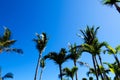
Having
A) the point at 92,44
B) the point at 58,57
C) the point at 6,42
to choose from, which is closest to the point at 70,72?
the point at 58,57

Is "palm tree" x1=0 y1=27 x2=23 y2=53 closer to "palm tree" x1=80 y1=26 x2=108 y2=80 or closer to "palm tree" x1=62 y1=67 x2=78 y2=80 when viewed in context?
"palm tree" x1=80 y1=26 x2=108 y2=80

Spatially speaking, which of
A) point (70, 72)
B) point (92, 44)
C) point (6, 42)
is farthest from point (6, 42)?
point (70, 72)

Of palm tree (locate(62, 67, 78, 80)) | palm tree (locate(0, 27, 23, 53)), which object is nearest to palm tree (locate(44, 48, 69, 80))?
palm tree (locate(62, 67, 78, 80))

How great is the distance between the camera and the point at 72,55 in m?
39.9

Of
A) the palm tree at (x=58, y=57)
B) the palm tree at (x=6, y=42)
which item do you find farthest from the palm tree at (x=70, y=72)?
the palm tree at (x=6, y=42)

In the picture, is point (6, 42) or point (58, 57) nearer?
point (6, 42)

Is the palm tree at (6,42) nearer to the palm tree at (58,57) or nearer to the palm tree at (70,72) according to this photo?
the palm tree at (58,57)

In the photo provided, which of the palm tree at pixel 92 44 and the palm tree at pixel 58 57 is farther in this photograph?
the palm tree at pixel 58 57

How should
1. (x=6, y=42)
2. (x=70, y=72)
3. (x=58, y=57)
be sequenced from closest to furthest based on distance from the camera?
(x=6, y=42), (x=58, y=57), (x=70, y=72)

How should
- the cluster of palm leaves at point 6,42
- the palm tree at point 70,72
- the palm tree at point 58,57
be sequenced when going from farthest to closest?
1. the palm tree at point 70,72
2. the palm tree at point 58,57
3. the cluster of palm leaves at point 6,42

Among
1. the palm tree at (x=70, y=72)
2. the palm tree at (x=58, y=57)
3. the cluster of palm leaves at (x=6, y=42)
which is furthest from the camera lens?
the palm tree at (x=70, y=72)

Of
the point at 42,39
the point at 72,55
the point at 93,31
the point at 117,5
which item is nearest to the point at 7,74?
the point at 42,39

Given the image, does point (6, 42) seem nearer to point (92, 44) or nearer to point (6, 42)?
point (6, 42)

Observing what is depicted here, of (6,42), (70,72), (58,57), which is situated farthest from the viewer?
(70,72)
